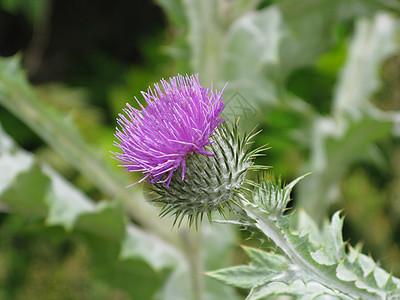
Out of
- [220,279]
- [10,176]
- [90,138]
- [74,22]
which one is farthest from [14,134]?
[220,279]

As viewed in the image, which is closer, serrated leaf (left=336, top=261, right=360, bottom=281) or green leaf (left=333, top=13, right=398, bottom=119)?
serrated leaf (left=336, top=261, right=360, bottom=281)

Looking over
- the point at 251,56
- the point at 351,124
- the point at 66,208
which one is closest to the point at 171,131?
the point at 66,208

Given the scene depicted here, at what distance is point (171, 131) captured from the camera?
58 centimetres

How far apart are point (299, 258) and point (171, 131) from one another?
22cm

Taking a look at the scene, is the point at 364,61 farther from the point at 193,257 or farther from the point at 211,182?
the point at 211,182

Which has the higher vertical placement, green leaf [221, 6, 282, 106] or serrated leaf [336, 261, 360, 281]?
green leaf [221, 6, 282, 106]

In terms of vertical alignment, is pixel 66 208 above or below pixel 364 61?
below

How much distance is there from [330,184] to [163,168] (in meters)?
1.31

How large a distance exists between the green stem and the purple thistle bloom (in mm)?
97

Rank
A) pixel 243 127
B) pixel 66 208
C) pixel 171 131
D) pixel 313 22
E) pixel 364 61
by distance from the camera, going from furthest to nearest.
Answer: pixel 364 61 → pixel 313 22 → pixel 66 208 → pixel 243 127 → pixel 171 131

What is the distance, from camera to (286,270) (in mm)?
601

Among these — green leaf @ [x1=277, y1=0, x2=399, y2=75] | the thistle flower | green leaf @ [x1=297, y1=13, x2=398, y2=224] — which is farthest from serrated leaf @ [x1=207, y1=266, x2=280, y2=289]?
green leaf @ [x1=277, y1=0, x2=399, y2=75]

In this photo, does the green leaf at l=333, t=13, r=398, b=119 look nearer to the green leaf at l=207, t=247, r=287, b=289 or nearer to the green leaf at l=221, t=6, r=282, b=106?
the green leaf at l=221, t=6, r=282, b=106

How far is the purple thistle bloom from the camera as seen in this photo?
58cm
